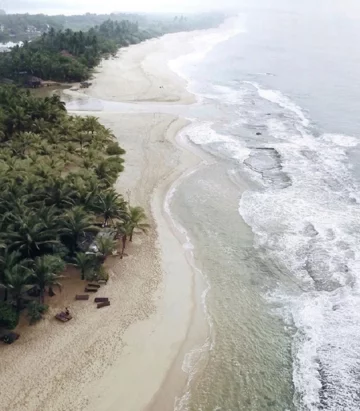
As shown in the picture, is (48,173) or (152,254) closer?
(152,254)

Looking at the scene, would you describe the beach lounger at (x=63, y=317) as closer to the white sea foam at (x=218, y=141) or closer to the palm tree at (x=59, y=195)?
Result: the palm tree at (x=59, y=195)

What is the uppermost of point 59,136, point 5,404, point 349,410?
point 59,136

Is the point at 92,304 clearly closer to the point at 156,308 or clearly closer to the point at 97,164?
the point at 156,308

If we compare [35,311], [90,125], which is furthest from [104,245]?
[90,125]

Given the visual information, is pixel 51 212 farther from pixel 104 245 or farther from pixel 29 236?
pixel 104 245

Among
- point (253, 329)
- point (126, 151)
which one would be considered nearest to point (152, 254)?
point (253, 329)
